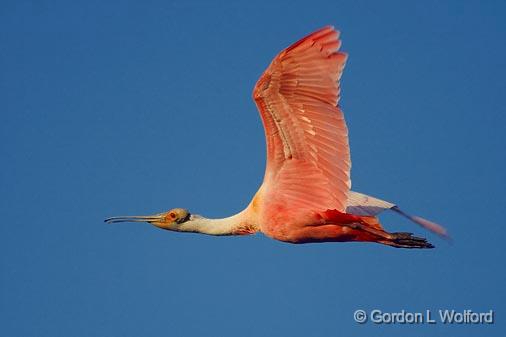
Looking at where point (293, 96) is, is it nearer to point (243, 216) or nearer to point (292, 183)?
point (292, 183)

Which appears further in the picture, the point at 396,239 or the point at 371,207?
the point at 371,207

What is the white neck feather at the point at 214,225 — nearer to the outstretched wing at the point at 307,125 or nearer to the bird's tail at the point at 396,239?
the outstretched wing at the point at 307,125

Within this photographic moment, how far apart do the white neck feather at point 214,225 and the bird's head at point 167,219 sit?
56 mm

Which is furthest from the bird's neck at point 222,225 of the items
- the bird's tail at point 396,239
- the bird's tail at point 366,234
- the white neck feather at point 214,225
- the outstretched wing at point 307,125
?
the bird's tail at point 396,239

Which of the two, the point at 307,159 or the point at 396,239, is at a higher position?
the point at 307,159

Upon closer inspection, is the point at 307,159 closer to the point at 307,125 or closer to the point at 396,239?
the point at 307,125

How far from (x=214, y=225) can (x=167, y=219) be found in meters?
1.00

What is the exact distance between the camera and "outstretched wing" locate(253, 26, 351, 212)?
1381cm

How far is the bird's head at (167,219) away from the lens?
1708 centimetres

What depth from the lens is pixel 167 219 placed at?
17.2 m

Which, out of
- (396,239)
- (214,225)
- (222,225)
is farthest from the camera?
(214,225)

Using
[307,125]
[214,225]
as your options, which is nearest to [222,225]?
[214,225]

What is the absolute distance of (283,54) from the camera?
1386 centimetres

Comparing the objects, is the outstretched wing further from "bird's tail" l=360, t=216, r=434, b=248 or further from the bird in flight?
"bird's tail" l=360, t=216, r=434, b=248
